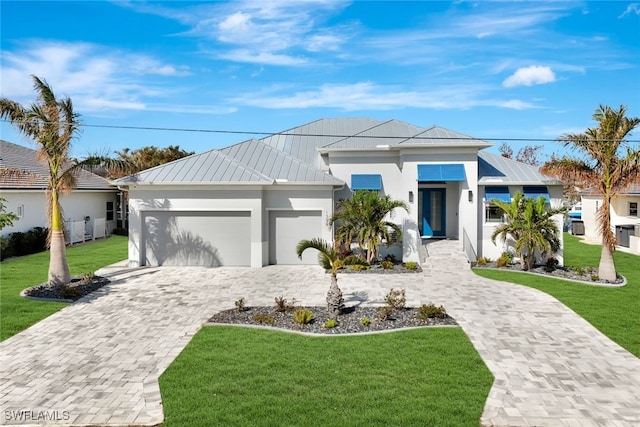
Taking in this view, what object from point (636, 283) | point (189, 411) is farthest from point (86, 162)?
point (636, 283)

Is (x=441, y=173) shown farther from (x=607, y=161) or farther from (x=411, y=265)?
(x=607, y=161)

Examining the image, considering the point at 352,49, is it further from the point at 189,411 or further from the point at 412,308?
the point at 189,411

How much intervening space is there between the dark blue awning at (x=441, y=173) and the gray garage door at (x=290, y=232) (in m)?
5.73

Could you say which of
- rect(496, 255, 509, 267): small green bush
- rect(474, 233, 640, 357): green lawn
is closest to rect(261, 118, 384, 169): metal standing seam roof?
rect(496, 255, 509, 267): small green bush

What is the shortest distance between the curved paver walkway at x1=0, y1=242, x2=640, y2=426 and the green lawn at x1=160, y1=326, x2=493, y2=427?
48 centimetres

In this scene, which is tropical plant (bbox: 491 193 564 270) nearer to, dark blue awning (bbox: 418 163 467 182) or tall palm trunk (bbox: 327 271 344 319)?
dark blue awning (bbox: 418 163 467 182)

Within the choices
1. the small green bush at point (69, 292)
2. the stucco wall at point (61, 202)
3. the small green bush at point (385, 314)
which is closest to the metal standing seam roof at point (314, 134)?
the stucco wall at point (61, 202)

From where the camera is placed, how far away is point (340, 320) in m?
12.4

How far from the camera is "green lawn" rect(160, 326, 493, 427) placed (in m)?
7.22

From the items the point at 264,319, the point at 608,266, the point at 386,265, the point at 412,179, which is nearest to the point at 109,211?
the point at 386,265

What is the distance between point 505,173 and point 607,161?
560 centimetres

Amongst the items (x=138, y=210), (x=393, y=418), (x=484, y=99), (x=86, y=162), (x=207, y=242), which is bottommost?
(x=393, y=418)

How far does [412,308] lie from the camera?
13641mm

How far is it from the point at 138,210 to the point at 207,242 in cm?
376
